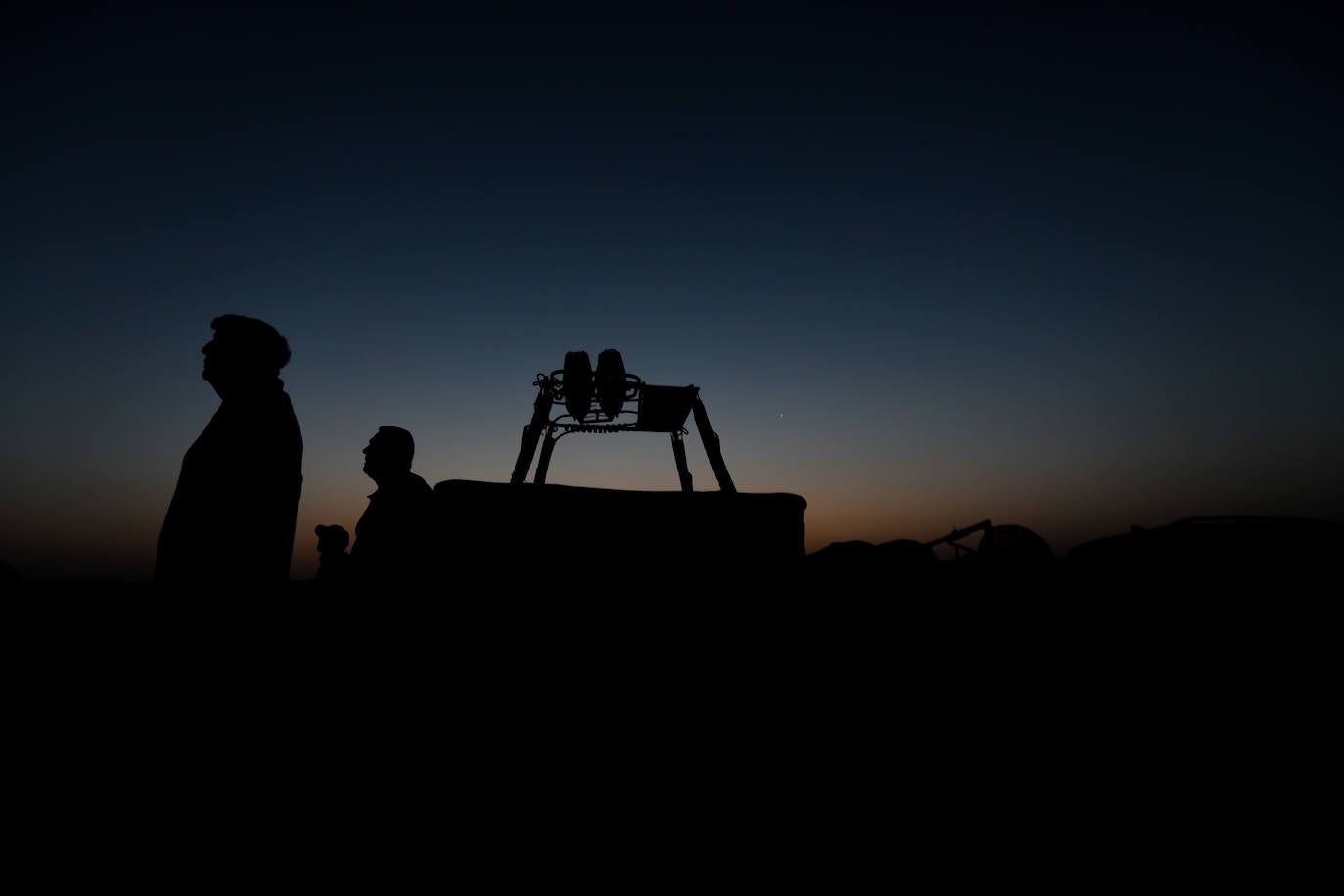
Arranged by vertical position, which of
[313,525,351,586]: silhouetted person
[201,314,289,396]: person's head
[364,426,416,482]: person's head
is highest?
[201,314,289,396]: person's head

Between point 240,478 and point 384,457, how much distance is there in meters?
1.48

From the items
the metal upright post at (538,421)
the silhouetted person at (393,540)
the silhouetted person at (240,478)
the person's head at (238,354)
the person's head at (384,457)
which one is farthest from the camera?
the metal upright post at (538,421)

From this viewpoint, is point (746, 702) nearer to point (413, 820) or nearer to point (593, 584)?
point (593, 584)

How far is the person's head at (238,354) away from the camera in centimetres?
308

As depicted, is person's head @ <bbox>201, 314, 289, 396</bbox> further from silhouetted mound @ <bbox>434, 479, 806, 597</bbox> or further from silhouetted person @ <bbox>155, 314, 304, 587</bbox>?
silhouetted mound @ <bbox>434, 479, 806, 597</bbox>

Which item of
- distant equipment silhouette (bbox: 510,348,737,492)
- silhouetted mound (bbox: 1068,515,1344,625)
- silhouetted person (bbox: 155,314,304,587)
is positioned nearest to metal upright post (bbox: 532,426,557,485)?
distant equipment silhouette (bbox: 510,348,737,492)

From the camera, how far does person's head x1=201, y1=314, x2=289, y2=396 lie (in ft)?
10.1

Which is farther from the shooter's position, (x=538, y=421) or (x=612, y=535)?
(x=538, y=421)

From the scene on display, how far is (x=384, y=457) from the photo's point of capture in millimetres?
4340

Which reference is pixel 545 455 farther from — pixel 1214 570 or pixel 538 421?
pixel 1214 570

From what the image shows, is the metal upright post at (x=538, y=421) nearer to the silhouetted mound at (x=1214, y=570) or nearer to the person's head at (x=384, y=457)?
the person's head at (x=384, y=457)

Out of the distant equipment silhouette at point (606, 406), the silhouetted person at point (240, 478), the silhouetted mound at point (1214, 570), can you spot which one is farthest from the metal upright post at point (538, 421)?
the silhouetted mound at point (1214, 570)

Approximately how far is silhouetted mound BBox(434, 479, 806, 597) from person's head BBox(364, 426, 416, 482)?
84.7 inches

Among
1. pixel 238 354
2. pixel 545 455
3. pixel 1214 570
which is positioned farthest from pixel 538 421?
pixel 1214 570
